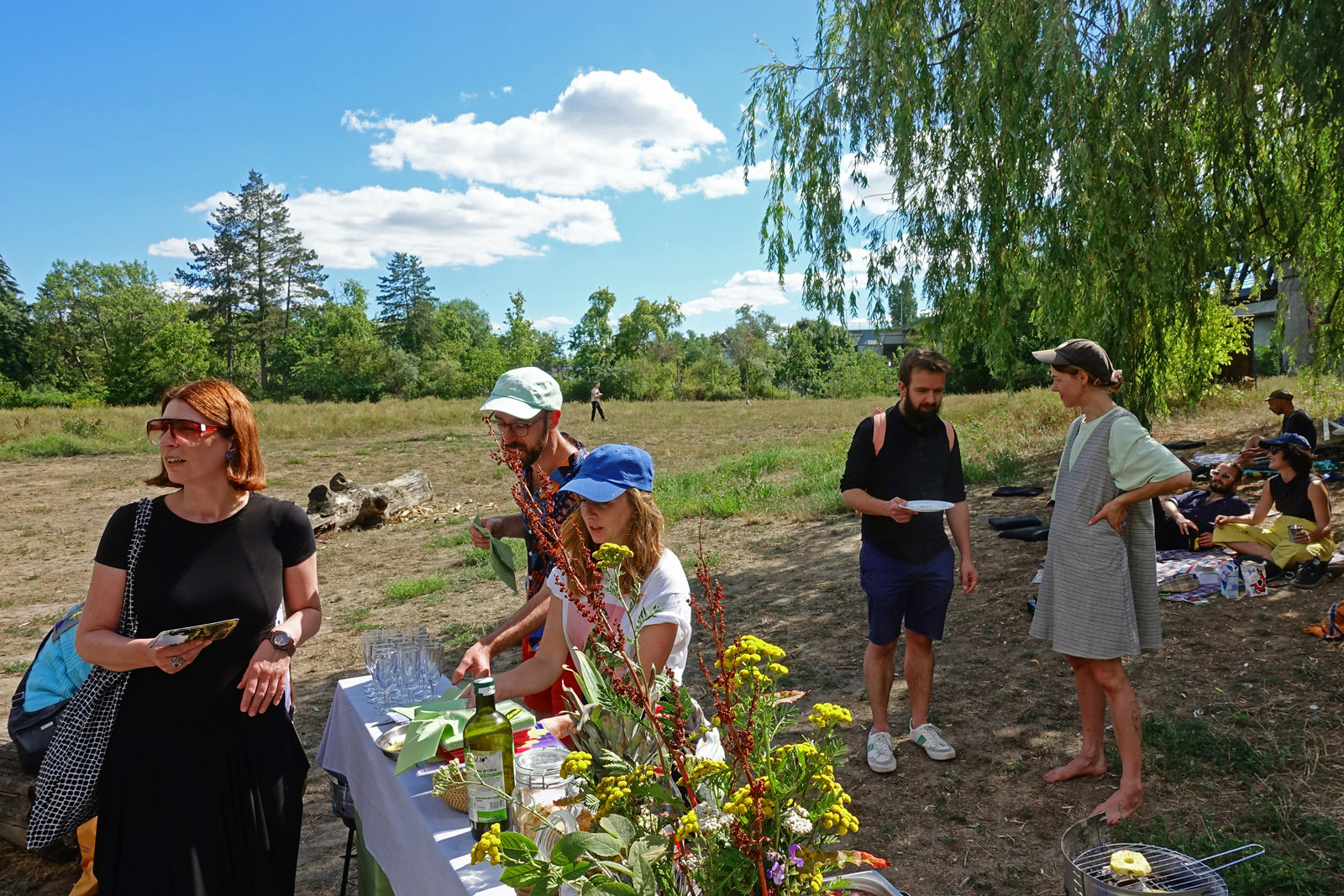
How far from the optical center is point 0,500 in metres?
15.1

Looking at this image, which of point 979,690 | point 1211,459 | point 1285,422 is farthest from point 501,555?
point 1211,459

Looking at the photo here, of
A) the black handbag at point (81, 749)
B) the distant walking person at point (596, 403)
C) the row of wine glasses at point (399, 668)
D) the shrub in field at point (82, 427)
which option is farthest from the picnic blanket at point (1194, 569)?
the shrub in field at point (82, 427)

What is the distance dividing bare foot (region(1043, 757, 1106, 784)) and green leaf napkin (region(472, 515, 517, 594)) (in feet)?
8.74

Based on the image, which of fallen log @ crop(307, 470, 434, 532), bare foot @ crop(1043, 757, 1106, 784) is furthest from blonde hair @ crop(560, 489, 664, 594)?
fallen log @ crop(307, 470, 434, 532)

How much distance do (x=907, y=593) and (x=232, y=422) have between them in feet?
9.59

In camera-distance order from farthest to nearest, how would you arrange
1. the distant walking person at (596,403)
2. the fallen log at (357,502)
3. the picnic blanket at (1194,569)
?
the distant walking person at (596,403) < the fallen log at (357,502) < the picnic blanket at (1194,569)

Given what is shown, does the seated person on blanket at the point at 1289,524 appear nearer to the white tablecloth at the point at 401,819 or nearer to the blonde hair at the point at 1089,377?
the blonde hair at the point at 1089,377

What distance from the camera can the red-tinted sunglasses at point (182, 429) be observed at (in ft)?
7.80

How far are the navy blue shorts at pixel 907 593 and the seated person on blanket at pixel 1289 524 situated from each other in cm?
419

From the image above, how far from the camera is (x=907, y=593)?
3.82 meters

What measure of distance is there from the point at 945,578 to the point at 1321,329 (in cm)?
612

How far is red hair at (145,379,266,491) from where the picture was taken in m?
2.44

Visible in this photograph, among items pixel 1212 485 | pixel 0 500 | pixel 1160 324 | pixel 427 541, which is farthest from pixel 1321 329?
pixel 0 500

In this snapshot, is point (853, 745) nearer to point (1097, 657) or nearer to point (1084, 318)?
point (1097, 657)
